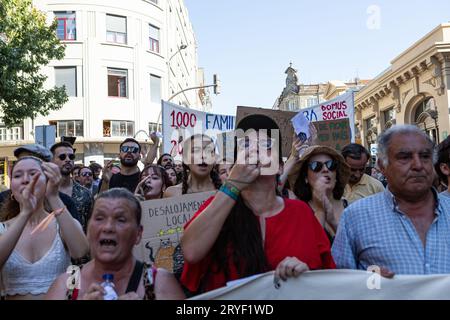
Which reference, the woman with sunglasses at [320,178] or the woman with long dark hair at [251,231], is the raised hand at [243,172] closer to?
the woman with long dark hair at [251,231]

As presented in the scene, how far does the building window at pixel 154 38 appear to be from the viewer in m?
30.5

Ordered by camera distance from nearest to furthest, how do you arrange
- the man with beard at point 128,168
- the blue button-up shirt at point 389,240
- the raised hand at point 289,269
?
the raised hand at point 289,269 < the blue button-up shirt at point 389,240 < the man with beard at point 128,168

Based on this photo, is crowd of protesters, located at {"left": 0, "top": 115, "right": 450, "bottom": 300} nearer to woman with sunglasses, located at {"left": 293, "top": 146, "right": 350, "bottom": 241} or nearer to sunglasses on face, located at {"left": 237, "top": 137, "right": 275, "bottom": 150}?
sunglasses on face, located at {"left": 237, "top": 137, "right": 275, "bottom": 150}

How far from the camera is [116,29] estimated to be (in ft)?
94.5

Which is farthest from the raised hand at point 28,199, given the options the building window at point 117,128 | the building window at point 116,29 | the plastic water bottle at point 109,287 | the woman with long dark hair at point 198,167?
the building window at point 116,29

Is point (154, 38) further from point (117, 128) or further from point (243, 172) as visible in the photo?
point (243, 172)

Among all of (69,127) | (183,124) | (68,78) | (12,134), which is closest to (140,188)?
(183,124)

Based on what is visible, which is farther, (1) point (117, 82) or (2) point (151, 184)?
(1) point (117, 82)

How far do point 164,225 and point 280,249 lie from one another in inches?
62.5

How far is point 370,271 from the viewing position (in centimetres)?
233

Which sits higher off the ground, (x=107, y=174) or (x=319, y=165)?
(x=107, y=174)

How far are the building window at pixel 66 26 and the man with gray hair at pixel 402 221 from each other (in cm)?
2743
